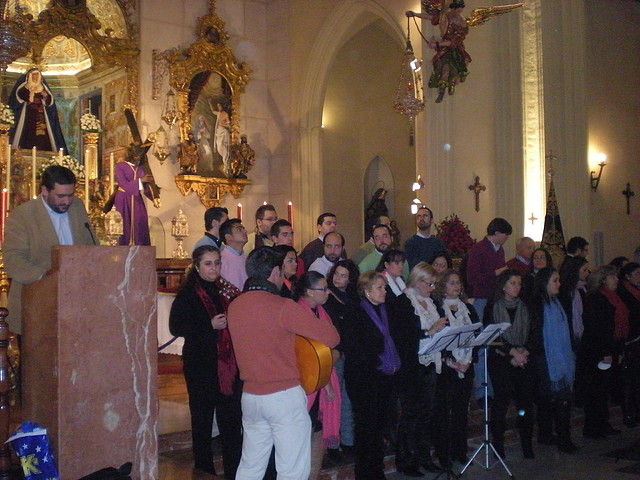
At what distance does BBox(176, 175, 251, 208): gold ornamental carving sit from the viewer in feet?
40.2

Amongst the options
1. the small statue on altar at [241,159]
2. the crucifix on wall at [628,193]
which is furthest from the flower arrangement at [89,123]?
the crucifix on wall at [628,193]

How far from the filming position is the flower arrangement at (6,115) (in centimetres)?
1048

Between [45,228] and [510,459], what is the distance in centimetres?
411

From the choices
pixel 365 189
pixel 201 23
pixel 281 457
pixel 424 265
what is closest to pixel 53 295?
pixel 281 457

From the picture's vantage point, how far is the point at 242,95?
1335 cm

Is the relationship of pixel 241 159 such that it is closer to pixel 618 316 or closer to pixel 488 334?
pixel 618 316

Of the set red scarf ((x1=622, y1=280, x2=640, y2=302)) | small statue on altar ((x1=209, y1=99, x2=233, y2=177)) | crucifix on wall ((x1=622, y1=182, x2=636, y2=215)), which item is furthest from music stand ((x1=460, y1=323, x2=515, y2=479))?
crucifix on wall ((x1=622, y1=182, x2=636, y2=215))

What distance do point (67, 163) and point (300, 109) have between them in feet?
14.4

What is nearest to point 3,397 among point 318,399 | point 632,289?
point 318,399

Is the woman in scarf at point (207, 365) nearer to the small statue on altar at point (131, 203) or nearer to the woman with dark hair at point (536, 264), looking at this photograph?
the woman with dark hair at point (536, 264)

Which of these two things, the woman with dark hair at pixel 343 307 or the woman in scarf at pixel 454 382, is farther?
the woman in scarf at pixel 454 382

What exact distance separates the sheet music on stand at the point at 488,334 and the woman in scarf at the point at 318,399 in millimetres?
1135

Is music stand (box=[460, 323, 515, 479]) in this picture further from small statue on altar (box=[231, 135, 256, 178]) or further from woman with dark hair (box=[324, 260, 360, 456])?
small statue on altar (box=[231, 135, 256, 178])

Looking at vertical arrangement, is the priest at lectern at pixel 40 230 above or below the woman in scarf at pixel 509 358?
above
